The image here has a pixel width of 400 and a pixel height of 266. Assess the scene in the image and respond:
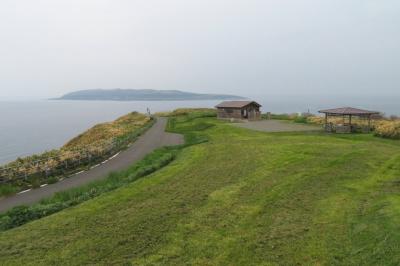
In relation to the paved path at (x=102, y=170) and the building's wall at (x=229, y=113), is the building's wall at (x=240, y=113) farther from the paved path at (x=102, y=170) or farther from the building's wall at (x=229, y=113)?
the paved path at (x=102, y=170)

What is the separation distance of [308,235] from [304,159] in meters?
12.4

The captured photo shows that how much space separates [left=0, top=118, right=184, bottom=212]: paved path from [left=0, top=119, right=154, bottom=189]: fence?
99 centimetres

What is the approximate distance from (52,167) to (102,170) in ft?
11.0

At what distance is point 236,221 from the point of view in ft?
46.8

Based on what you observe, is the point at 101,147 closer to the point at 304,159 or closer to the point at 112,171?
the point at 112,171

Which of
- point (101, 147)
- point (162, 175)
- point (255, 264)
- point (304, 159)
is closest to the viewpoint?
point (255, 264)

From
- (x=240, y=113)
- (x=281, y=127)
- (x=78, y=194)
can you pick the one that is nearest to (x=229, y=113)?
(x=240, y=113)

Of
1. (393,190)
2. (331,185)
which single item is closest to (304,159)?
(331,185)

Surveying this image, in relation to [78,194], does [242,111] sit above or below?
above

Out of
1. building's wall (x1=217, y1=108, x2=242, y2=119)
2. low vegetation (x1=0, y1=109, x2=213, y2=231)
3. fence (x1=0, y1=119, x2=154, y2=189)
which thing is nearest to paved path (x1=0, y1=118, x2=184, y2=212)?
fence (x1=0, y1=119, x2=154, y2=189)

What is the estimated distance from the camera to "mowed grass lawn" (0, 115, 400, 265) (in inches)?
453

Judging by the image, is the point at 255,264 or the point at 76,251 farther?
the point at 76,251

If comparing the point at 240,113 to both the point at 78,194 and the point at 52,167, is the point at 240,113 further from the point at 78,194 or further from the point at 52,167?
the point at 78,194

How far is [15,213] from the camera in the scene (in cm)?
1636
